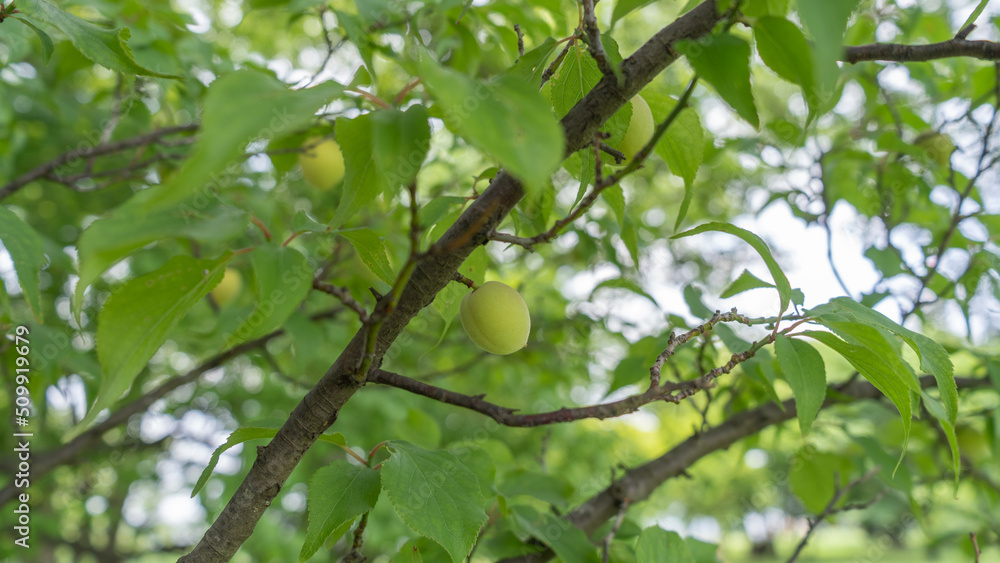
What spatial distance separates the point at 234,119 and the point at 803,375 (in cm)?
65

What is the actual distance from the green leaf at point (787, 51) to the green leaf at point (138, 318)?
19.7 inches

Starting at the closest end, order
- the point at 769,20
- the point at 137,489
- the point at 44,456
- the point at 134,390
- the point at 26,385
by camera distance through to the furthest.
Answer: the point at 769,20
the point at 26,385
the point at 44,456
the point at 134,390
the point at 137,489

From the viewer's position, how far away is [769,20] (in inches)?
19.9

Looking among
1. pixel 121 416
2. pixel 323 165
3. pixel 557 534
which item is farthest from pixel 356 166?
pixel 121 416

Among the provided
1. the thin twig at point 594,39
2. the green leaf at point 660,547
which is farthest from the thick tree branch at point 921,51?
the green leaf at point 660,547

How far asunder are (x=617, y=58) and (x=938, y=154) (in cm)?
165

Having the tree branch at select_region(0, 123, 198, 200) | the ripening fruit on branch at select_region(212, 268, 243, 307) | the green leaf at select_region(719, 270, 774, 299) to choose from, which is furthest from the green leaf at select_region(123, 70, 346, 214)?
the ripening fruit on branch at select_region(212, 268, 243, 307)

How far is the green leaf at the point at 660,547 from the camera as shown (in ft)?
2.85

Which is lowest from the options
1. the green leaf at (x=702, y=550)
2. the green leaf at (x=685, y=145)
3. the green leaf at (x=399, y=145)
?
the green leaf at (x=399, y=145)

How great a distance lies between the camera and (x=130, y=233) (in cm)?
41

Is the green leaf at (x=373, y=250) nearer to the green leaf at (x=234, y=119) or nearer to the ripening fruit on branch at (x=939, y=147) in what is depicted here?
the green leaf at (x=234, y=119)

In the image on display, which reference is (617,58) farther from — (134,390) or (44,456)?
(134,390)

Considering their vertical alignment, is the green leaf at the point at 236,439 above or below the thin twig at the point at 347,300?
below

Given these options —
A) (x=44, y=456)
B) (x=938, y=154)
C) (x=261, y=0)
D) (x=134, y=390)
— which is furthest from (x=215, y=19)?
(x=938, y=154)
